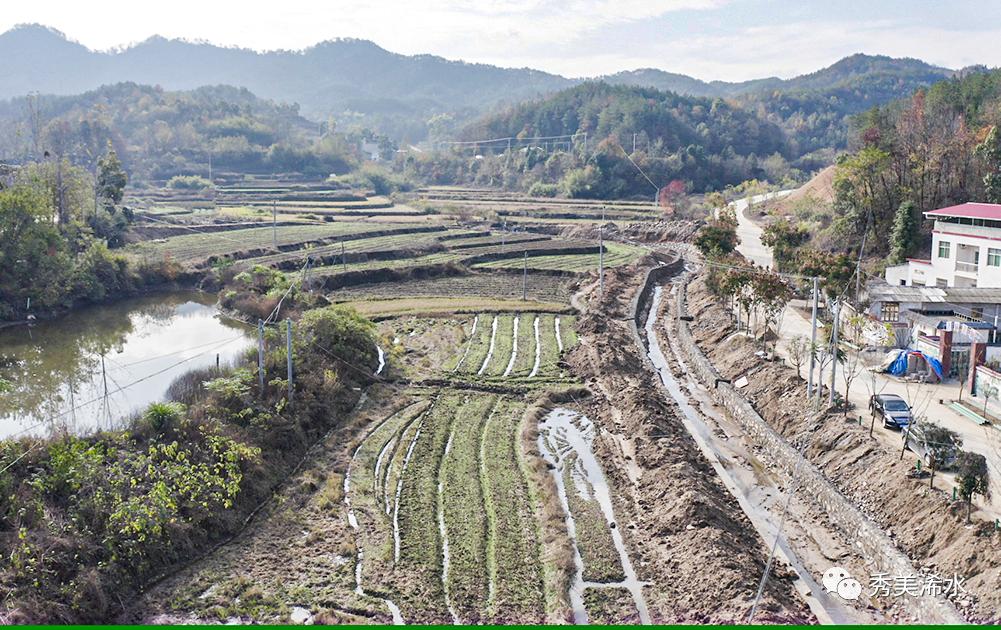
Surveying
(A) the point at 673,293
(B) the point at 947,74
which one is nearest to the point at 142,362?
(A) the point at 673,293

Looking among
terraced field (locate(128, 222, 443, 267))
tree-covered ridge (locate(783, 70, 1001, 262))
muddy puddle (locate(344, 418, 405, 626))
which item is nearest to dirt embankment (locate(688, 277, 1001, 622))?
muddy puddle (locate(344, 418, 405, 626))

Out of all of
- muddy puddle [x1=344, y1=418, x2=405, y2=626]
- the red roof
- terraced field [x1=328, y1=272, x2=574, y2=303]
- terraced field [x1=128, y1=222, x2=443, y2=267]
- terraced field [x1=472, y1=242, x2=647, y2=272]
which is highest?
the red roof

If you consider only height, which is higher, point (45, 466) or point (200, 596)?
point (45, 466)

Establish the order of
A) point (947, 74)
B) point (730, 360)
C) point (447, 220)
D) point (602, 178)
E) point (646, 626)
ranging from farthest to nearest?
point (947, 74), point (602, 178), point (447, 220), point (730, 360), point (646, 626)

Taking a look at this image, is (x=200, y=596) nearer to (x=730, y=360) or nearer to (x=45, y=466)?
(x=45, y=466)

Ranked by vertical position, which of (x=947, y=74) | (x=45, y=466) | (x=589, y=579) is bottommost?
(x=589, y=579)

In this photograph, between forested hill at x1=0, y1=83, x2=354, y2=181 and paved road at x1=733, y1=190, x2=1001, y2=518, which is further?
forested hill at x1=0, y1=83, x2=354, y2=181

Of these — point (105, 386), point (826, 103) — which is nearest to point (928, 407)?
point (105, 386)

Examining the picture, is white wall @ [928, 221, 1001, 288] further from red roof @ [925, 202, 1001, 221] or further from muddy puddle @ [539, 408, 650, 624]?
muddy puddle @ [539, 408, 650, 624]

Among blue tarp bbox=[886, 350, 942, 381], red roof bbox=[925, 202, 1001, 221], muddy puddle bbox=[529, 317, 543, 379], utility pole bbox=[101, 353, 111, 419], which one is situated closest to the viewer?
utility pole bbox=[101, 353, 111, 419]
